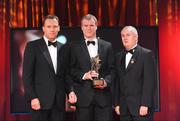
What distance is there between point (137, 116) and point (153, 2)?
2626 millimetres

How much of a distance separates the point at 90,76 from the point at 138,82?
505 mm

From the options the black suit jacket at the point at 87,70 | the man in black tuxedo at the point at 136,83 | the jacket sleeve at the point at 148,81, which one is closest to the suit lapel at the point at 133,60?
the man in black tuxedo at the point at 136,83

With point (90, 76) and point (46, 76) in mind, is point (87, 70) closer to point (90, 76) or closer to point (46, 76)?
point (90, 76)

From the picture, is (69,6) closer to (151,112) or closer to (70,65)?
(70,65)

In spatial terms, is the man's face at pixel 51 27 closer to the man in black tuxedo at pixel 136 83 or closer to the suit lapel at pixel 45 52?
the suit lapel at pixel 45 52

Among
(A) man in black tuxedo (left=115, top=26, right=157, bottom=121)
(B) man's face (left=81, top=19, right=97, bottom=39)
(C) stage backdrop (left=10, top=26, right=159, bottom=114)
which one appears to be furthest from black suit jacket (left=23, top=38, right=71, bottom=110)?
(C) stage backdrop (left=10, top=26, right=159, bottom=114)

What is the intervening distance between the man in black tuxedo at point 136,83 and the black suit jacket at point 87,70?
0.50 ft

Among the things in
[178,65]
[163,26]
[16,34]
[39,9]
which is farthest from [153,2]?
Answer: [16,34]

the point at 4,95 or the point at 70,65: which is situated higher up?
the point at 70,65

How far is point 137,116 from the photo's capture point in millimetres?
4289

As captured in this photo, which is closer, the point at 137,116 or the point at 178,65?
the point at 137,116

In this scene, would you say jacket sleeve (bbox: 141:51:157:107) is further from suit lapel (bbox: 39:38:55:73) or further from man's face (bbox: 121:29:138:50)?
suit lapel (bbox: 39:38:55:73)

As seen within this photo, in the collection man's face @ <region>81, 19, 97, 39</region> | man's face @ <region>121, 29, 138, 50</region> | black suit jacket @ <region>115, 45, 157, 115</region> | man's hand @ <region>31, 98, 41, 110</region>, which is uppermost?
man's face @ <region>81, 19, 97, 39</region>

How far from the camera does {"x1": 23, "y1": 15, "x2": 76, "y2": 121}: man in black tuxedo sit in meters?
4.27
